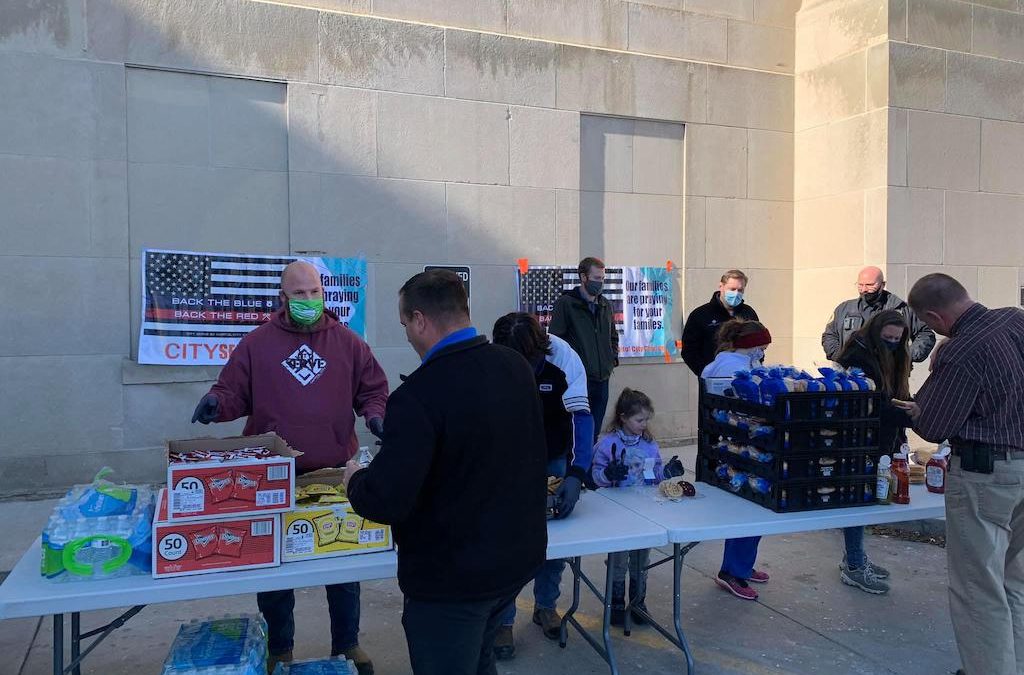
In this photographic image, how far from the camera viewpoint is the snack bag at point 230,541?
2842mm

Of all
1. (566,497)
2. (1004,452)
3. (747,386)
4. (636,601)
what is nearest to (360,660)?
(566,497)

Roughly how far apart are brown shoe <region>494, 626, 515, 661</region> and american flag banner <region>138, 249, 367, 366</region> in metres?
3.25

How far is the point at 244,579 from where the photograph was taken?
2791 millimetres

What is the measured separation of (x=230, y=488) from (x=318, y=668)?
89 cm

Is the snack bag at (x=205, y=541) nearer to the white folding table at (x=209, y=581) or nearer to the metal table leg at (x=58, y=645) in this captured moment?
the white folding table at (x=209, y=581)

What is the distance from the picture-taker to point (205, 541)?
2.83m

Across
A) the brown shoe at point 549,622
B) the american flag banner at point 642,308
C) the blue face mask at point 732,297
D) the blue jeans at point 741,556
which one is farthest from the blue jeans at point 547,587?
the american flag banner at point 642,308

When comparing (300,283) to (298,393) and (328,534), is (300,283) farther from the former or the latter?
(328,534)

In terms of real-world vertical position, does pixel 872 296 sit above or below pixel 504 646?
above

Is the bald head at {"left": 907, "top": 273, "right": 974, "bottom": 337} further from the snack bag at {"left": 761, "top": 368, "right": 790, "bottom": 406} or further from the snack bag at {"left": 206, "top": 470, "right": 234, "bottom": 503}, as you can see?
the snack bag at {"left": 206, "top": 470, "right": 234, "bottom": 503}

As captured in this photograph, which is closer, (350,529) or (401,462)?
(401,462)

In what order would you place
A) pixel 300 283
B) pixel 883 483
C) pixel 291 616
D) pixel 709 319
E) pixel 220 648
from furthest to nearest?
pixel 709 319 < pixel 883 483 < pixel 291 616 < pixel 300 283 < pixel 220 648

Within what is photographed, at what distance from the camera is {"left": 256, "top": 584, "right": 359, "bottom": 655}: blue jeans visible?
360cm

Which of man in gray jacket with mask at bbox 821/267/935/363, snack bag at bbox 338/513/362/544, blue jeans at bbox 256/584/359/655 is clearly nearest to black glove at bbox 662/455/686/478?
blue jeans at bbox 256/584/359/655
